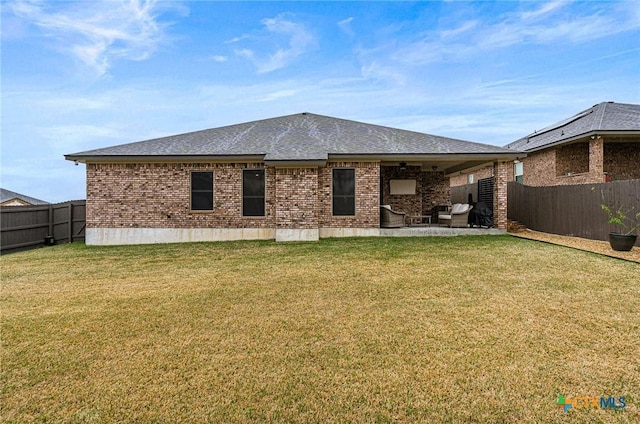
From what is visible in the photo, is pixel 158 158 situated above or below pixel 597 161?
below

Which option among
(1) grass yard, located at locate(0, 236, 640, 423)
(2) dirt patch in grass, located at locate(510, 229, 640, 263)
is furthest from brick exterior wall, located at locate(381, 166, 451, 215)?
(1) grass yard, located at locate(0, 236, 640, 423)

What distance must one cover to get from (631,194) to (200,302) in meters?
11.6

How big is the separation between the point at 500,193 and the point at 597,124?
6.44 m

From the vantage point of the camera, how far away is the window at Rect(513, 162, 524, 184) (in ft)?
58.7

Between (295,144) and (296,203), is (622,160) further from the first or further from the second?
(296,203)

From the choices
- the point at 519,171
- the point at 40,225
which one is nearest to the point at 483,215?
the point at 519,171

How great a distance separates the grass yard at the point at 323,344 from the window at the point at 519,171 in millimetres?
13168

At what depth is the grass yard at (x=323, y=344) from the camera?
2.21 metres

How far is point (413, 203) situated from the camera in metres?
14.8

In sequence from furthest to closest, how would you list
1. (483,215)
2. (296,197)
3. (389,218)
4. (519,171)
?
(519,171)
(483,215)
(389,218)
(296,197)

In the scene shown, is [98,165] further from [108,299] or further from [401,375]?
[401,375]

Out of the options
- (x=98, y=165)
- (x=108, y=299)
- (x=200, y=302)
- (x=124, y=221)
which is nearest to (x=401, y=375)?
(x=200, y=302)

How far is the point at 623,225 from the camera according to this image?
884 centimetres

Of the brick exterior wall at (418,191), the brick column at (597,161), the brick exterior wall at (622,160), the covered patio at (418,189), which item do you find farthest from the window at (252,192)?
the brick exterior wall at (622,160)
